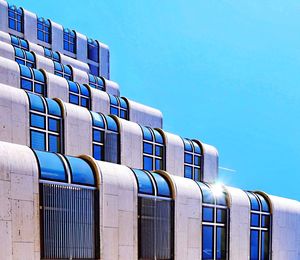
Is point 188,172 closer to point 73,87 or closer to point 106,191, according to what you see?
point 73,87

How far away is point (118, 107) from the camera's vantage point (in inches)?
1532

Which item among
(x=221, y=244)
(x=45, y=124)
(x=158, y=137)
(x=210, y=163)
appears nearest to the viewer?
(x=221, y=244)

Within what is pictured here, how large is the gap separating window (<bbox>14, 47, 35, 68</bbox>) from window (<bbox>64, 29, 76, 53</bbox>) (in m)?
13.0

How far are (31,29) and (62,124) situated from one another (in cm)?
2464

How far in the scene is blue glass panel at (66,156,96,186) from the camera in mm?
17438

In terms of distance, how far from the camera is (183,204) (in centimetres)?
2189

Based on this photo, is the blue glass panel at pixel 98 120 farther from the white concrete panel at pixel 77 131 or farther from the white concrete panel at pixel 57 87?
the white concrete panel at pixel 57 87

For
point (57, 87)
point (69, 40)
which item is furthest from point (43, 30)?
point (57, 87)

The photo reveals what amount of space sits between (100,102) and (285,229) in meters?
19.6

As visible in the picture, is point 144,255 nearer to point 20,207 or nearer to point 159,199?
point 159,199

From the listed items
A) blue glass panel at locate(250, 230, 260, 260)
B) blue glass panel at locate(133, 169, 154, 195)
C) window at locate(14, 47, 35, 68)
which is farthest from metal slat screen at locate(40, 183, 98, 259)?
window at locate(14, 47, 35, 68)

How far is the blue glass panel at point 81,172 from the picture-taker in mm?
17438

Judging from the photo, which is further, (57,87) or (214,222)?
(57,87)

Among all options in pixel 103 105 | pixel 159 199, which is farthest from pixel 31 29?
pixel 159 199
